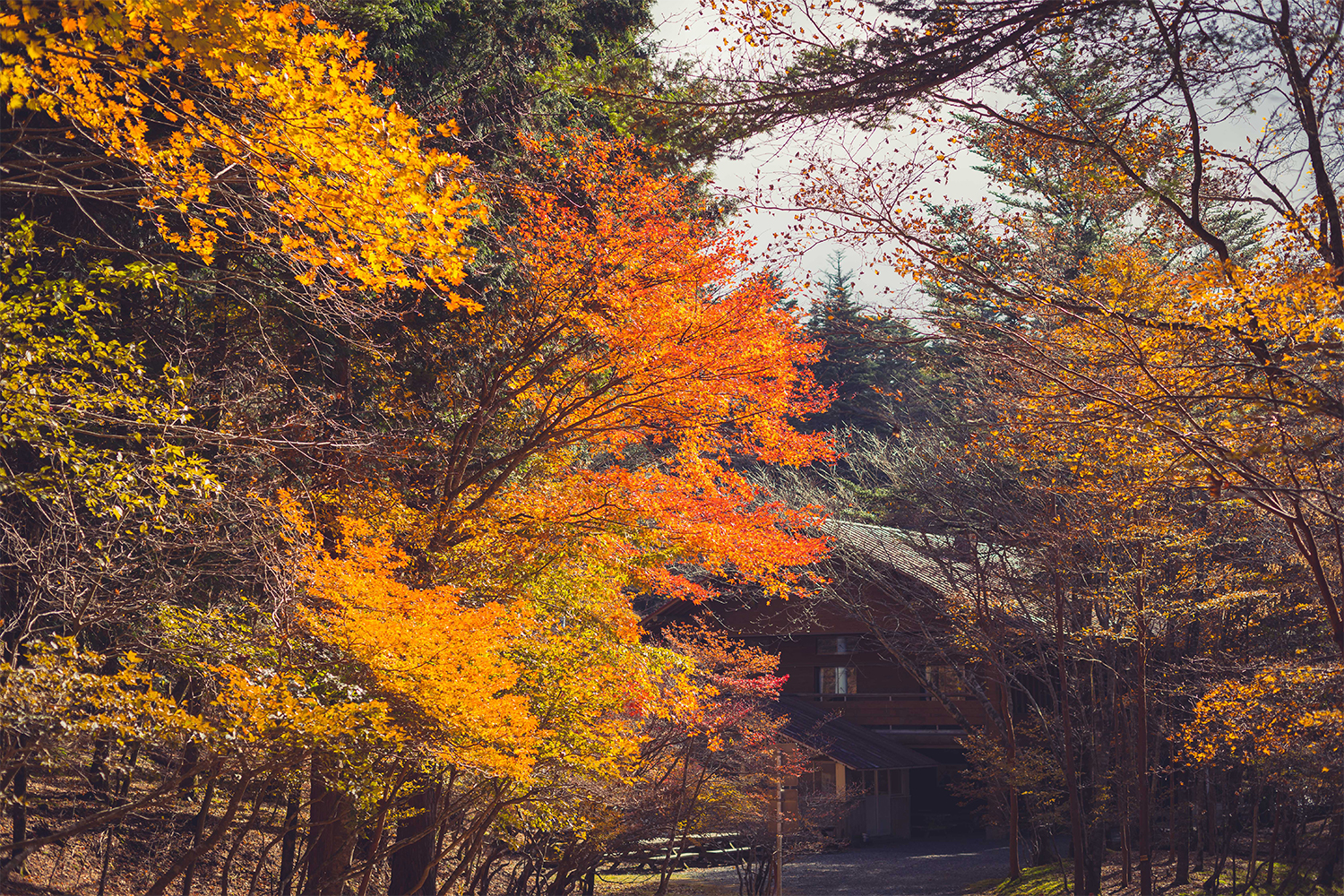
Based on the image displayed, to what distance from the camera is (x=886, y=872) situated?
71.3 ft

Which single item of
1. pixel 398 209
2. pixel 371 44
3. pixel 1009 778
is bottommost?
pixel 1009 778

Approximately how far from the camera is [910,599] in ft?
81.9

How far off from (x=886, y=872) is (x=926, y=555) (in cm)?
692

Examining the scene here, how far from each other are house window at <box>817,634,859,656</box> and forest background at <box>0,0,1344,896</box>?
8071mm

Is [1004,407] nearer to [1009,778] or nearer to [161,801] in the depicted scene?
[1009,778]

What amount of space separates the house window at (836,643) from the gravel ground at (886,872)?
212 inches

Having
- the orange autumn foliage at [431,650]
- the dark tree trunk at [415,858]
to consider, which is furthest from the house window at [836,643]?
the orange autumn foliage at [431,650]

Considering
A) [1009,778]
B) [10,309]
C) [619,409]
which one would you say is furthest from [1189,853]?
[10,309]

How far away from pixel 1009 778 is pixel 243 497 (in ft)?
49.5

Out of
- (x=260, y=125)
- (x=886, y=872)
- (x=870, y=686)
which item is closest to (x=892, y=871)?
(x=886, y=872)

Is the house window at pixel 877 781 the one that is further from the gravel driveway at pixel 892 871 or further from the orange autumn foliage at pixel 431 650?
the orange autumn foliage at pixel 431 650

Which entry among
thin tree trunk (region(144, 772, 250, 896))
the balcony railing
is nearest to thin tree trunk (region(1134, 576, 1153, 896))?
the balcony railing

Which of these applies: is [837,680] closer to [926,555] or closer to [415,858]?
[926,555]

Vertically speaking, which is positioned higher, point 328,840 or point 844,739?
point 844,739
